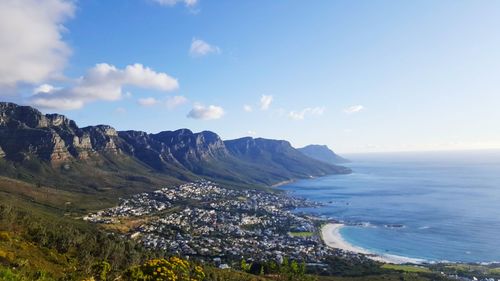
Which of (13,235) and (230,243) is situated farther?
(230,243)

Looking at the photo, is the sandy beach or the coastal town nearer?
the coastal town

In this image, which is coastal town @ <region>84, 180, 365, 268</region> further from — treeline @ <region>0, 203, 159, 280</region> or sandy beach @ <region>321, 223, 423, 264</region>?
treeline @ <region>0, 203, 159, 280</region>

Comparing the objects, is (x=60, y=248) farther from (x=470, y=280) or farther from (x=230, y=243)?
(x=470, y=280)

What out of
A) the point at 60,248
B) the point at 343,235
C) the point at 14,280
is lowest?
the point at 343,235

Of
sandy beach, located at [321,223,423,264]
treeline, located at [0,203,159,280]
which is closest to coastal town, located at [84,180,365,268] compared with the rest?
sandy beach, located at [321,223,423,264]

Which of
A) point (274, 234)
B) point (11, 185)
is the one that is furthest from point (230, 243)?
point (11, 185)

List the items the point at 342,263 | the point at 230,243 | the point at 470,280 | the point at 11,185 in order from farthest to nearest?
the point at 11,185 → the point at 230,243 → the point at 342,263 → the point at 470,280

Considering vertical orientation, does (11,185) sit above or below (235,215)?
above

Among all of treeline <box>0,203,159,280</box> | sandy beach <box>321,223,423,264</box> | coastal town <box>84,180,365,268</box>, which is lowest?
sandy beach <box>321,223,423,264</box>
